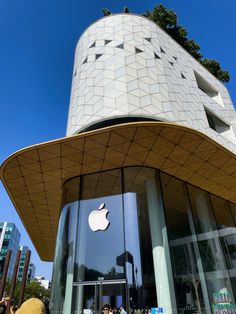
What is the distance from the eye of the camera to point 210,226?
42.9 feet

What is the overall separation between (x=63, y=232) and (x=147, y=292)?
14.7ft

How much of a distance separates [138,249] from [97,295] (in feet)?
7.12

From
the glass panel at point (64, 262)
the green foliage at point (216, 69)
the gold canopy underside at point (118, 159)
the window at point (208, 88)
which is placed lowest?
the glass panel at point (64, 262)

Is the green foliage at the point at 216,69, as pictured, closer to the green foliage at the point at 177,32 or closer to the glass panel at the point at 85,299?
the green foliage at the point at 177,32

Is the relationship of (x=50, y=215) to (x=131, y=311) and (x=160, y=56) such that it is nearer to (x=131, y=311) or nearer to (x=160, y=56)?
(x=131, y=311)

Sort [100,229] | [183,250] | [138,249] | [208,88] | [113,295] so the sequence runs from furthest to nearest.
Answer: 1. [208,88]
2. [183,250]
3. [100,229]
4. [138,249]
5. [113,295]

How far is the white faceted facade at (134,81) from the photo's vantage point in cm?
1198

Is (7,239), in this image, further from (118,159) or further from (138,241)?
(138,241)

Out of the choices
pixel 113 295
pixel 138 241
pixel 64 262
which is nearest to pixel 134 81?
pixel 138 241

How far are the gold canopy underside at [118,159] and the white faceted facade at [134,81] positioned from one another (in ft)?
5.78

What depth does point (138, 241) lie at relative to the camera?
33.1ft

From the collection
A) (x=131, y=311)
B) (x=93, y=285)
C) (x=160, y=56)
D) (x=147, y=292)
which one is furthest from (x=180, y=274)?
(x=160, y=56)

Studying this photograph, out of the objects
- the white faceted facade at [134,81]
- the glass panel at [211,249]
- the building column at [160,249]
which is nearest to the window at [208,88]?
the white faceted facade at [134,81]

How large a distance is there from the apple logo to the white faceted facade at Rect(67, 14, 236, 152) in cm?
383
